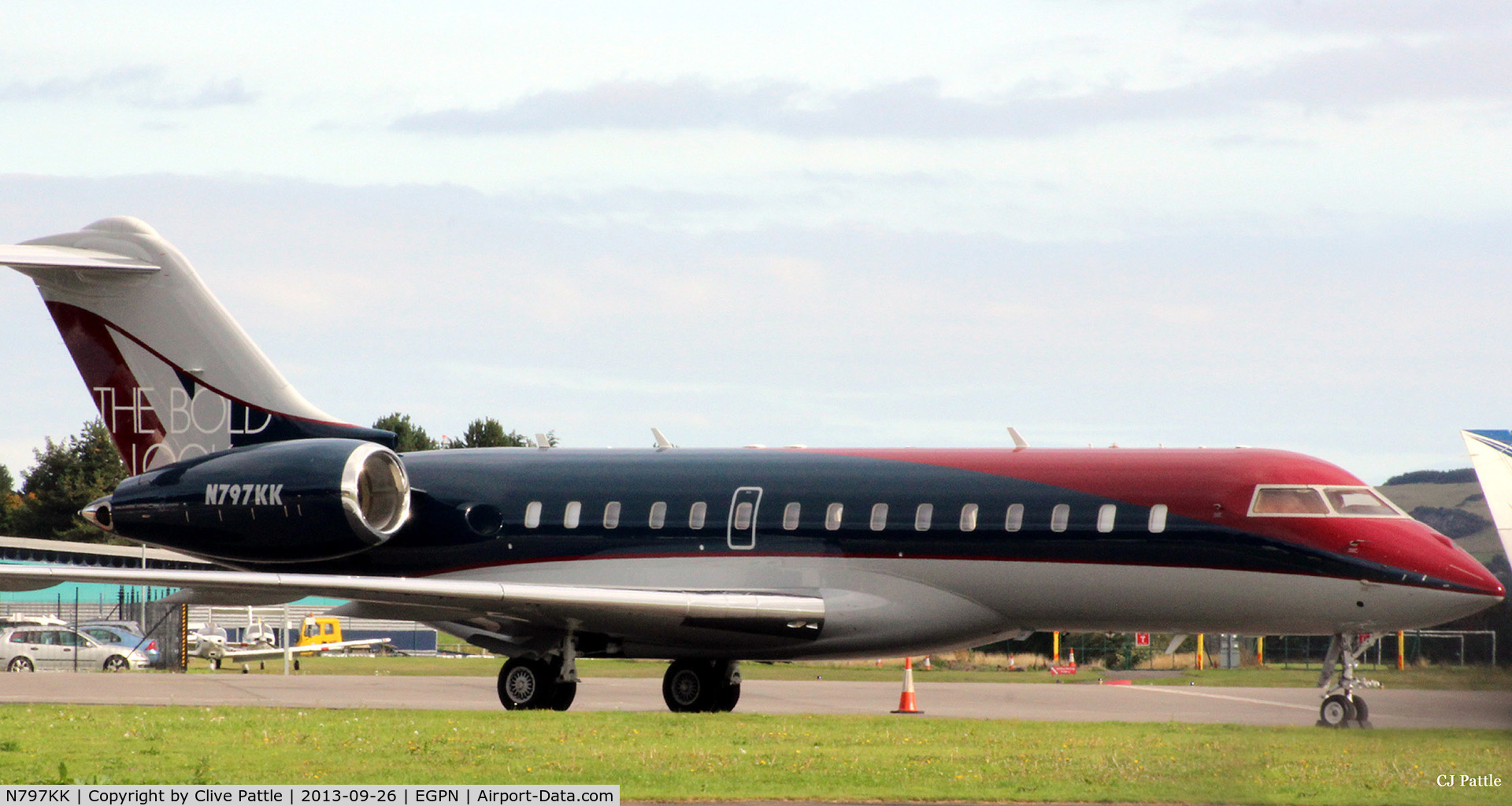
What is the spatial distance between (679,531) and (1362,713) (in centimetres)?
1580

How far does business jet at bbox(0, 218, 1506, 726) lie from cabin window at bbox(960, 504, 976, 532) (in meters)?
0.03

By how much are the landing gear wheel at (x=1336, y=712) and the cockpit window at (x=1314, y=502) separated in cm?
926

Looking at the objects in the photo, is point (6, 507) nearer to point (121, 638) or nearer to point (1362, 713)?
point (121, 638)

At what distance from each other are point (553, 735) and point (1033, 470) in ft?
24.5

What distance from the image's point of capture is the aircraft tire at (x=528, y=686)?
73.4 feet

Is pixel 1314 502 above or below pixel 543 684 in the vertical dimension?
above

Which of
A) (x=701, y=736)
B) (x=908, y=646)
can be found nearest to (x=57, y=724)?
(x=701, y=736)

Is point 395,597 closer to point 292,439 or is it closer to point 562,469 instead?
point 562,469

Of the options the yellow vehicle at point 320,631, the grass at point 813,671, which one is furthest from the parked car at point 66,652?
the yellow vehicle at point 320,631

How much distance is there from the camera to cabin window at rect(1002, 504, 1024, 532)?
20.8 metres

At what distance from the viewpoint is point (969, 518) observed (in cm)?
2106

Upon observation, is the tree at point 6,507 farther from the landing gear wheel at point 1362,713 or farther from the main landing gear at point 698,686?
the landing gear wheel at point 1362,713

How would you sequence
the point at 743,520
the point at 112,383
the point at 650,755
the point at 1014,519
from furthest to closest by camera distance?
1. the point at 112,383
2. the point at 743,520
3. the point at 1014,519
4. the point at 650,755

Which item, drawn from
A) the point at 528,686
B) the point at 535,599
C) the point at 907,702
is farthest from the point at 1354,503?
the point at 528,686
